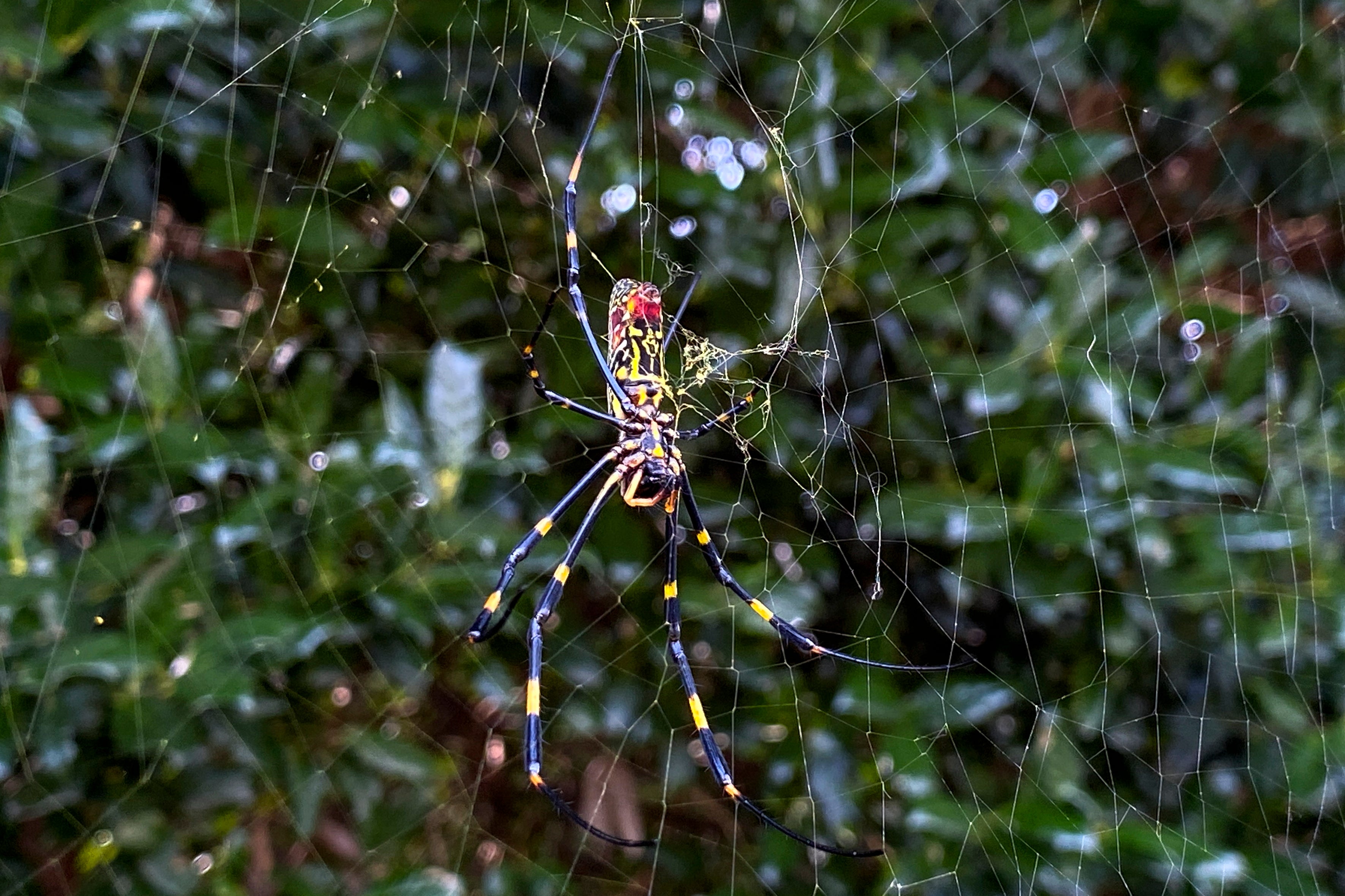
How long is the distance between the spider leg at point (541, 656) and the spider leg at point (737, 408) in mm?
98

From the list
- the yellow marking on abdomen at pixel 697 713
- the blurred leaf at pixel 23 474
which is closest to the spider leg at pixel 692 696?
the yellow marking on abdomen at pixel 697 713

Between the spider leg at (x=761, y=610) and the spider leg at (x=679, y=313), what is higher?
the spider leg at (x=679, y=313)

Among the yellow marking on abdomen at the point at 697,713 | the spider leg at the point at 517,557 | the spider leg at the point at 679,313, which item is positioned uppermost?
the spider leg at the point at 679,313

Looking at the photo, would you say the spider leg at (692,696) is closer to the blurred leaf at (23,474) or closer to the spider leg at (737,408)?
the spider leg at (737,408)

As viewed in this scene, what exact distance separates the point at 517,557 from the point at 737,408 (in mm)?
300

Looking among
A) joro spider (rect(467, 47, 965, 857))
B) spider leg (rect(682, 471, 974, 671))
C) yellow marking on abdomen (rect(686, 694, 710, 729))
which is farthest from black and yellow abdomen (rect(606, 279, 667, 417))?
yellow marking on abdomen (rect(686, 694, 710, 729))

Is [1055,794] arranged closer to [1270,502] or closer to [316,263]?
[1270,502]

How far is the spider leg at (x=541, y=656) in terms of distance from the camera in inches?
35.1

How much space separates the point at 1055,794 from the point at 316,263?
1.04 m

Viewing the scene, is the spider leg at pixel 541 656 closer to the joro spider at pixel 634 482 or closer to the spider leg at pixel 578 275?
the joro spider at pixel 634 482

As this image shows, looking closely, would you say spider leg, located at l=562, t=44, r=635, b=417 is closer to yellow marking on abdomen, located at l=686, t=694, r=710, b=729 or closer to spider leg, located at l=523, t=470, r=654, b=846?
spider leg, located at l=523, t=470, r=654, b=846

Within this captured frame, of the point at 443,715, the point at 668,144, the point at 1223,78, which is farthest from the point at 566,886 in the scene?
the point at 1223,78

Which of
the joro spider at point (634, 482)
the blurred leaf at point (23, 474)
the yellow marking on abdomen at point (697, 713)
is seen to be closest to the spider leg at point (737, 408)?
the joro spider at point (634, 482)

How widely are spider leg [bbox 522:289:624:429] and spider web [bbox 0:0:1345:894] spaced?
0.03 metres
